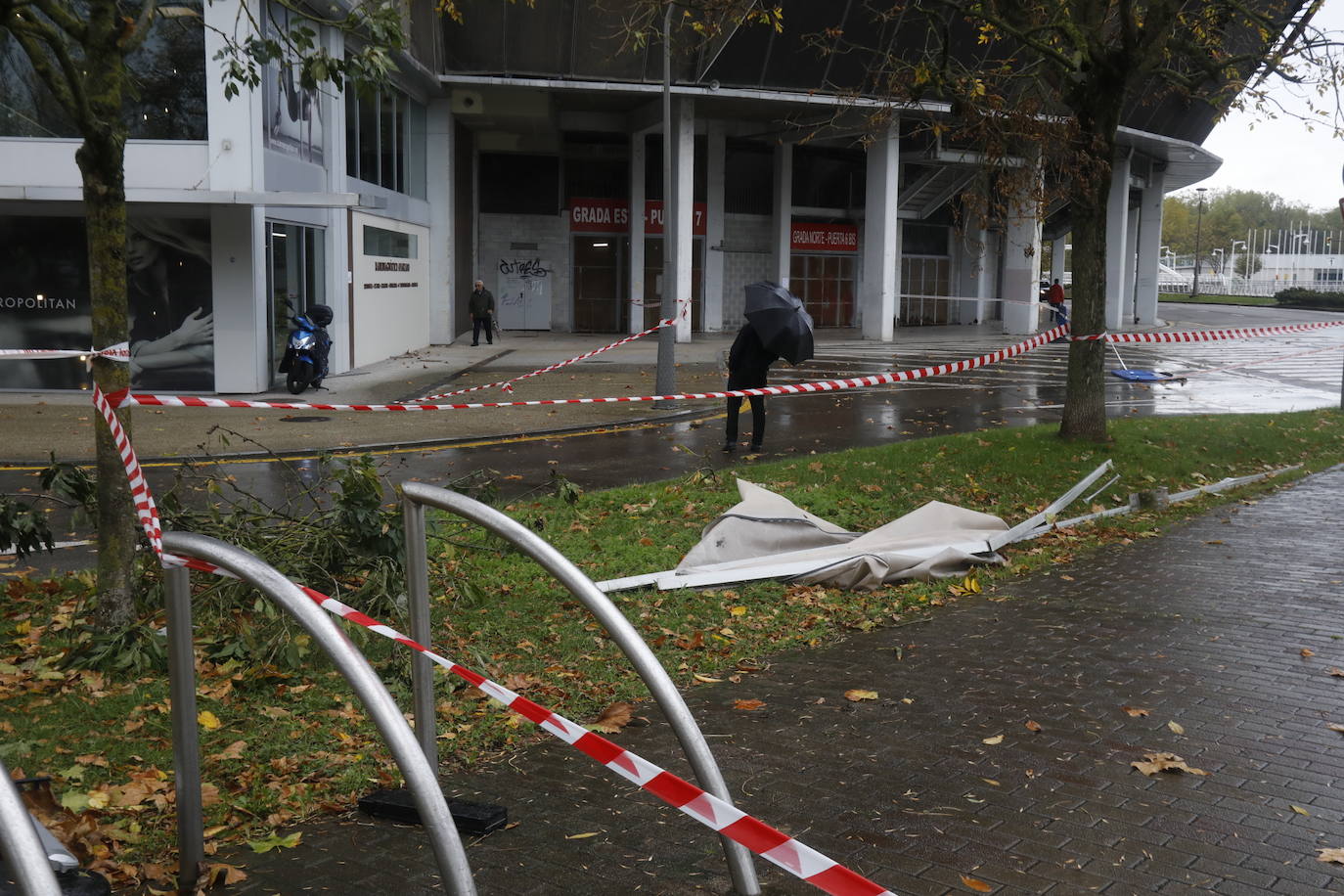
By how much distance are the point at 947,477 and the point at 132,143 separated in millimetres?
13713

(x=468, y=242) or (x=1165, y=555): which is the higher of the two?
(x=468, y=242)

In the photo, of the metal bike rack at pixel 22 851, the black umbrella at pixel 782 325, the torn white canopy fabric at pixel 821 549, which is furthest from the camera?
the black umbrella at pixel 782 325

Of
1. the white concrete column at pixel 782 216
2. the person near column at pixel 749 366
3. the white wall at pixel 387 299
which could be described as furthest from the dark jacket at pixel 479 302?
the person near column at pixel 749 366

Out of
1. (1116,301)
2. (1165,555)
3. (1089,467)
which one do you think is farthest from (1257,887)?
(1116,301)

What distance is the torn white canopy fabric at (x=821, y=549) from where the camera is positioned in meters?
8.12

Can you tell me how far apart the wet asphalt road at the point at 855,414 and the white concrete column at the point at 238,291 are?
261 inches

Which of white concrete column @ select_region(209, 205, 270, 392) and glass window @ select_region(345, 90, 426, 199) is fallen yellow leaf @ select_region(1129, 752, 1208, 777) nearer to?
white concrete column @ select_region(209, 205, 270, 392)

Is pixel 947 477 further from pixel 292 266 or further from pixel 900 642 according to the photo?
pixel 292 266

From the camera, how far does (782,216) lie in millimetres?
42875

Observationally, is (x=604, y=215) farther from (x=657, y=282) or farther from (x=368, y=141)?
(x=368, y=141)

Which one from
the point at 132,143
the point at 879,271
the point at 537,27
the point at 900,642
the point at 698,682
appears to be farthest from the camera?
the point at 879,271

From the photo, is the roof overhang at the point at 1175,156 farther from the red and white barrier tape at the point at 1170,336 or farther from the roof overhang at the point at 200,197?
the roof overhang at the point at 200,197

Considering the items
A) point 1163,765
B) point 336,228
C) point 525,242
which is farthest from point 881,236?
point 1163,765

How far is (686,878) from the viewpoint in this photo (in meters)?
4.16
